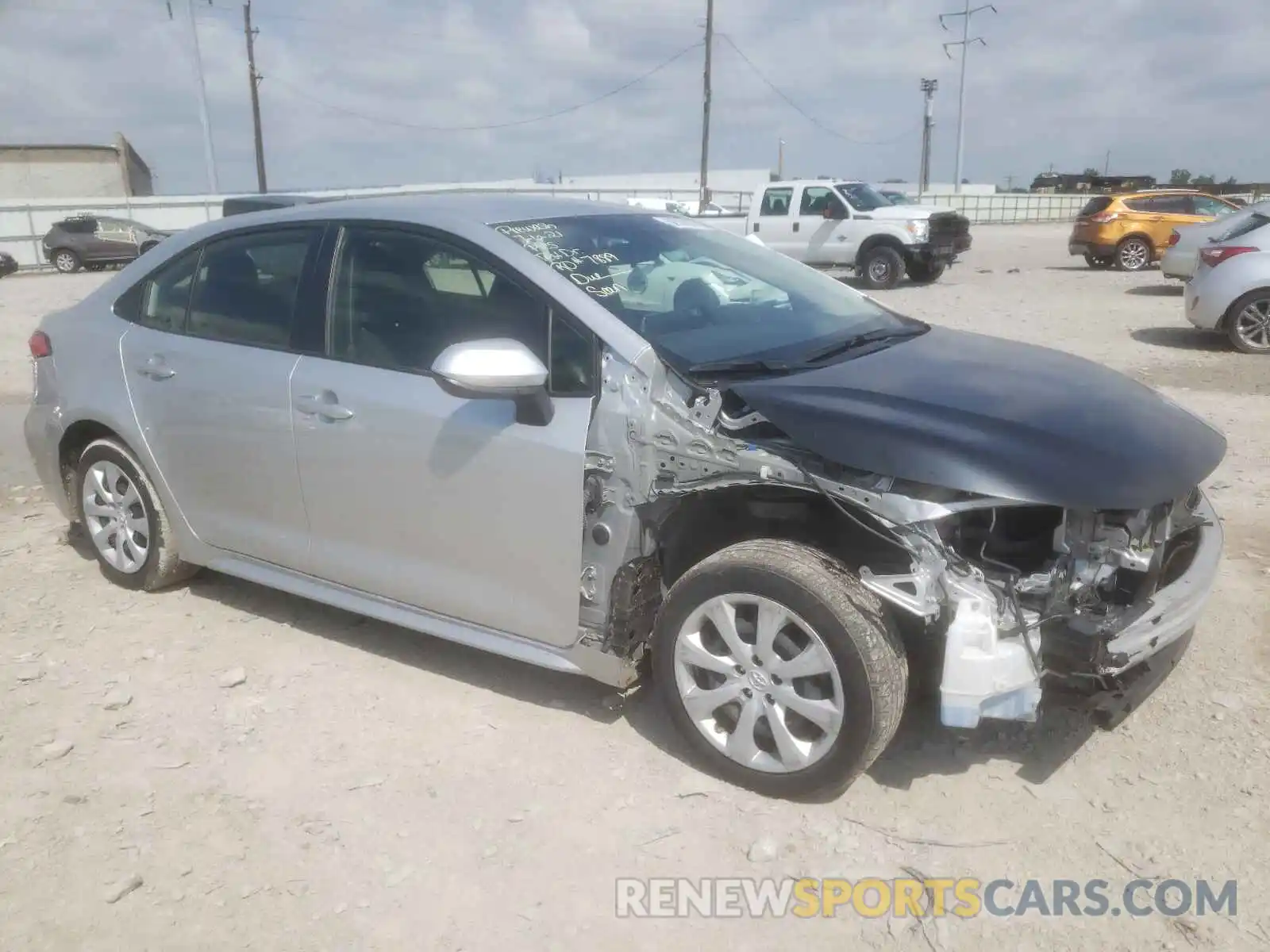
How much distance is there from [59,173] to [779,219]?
34.0 meters

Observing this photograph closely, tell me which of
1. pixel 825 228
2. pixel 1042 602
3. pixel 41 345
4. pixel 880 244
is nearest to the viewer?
pixel 1042 602

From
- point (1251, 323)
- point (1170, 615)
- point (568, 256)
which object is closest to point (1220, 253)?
point (1251, 323)

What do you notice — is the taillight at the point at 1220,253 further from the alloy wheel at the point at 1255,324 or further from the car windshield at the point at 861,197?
the car windshield at the point at 861,197

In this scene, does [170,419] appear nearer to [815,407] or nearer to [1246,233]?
[815,407]

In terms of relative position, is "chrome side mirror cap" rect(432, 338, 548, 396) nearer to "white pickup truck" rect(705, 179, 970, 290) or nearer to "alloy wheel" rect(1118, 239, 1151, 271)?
"white pickup truck" rect(705, 179, 970, 290)

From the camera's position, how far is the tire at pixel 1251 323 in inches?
392

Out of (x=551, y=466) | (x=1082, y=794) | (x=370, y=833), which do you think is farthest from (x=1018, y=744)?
(x=370, y=833)

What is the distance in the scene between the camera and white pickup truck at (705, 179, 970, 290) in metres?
17.7

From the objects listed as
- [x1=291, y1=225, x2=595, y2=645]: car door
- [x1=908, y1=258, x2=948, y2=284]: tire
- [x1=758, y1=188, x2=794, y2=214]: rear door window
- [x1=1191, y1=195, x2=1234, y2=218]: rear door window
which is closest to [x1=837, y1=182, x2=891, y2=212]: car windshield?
[x1=758, y1=188, x2=794, y2=214]: rear door window

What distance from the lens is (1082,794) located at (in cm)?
304

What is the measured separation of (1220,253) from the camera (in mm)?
10094

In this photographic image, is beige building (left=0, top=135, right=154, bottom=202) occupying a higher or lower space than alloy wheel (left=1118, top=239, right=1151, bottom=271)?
higher

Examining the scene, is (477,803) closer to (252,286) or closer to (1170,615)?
(1170,615)

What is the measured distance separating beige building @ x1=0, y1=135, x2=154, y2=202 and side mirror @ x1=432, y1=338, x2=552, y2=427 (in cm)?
4159
